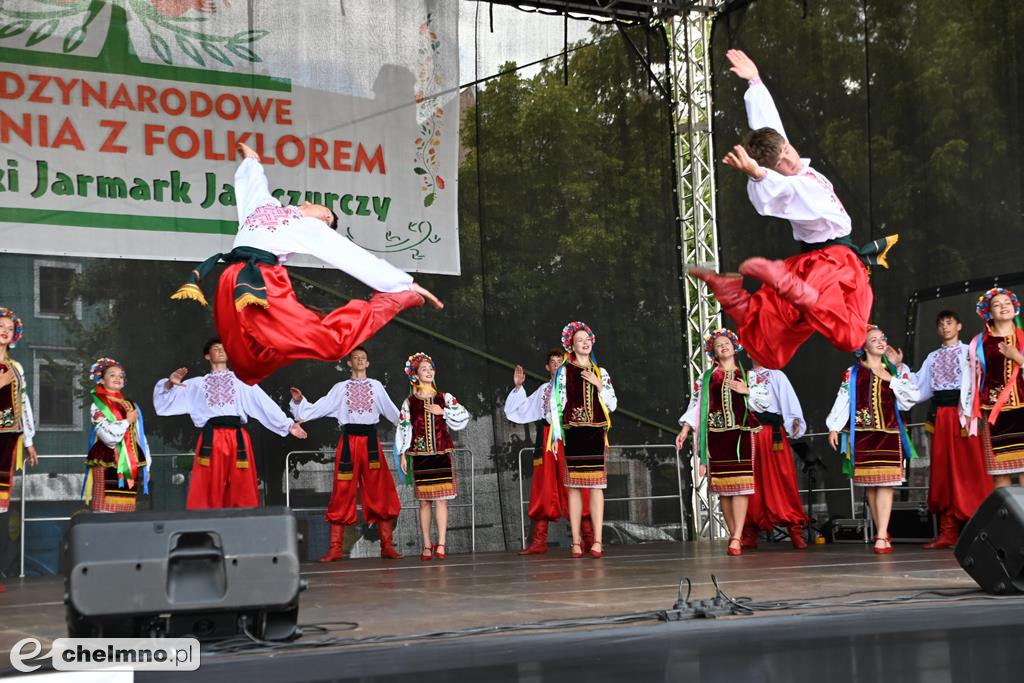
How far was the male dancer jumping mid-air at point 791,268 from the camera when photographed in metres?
3.56

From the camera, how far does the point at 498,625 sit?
134 inches

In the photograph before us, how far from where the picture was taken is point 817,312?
355 centimetres

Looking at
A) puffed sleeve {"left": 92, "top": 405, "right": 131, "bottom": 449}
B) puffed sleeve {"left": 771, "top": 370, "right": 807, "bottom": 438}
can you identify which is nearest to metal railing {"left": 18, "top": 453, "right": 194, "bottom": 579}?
puffed sleeve {"left": 92, "top": 405, "right": 131, "bottom": 449}

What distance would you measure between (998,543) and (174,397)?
4622 millimetres

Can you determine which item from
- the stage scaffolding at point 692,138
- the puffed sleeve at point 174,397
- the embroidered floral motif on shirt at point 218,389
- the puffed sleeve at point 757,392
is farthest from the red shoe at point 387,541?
the puffed sleeve at point 757,392

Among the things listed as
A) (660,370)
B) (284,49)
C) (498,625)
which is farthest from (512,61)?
(498,625)

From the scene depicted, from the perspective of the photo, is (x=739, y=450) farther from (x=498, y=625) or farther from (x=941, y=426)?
(x=498, y=625)

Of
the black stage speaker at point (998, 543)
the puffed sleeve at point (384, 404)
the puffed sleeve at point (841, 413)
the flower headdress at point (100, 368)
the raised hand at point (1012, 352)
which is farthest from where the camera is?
the puffed sleeve at point (384, 404)

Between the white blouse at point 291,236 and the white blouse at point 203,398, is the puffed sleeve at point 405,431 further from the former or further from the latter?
the white blouse at point 291,236

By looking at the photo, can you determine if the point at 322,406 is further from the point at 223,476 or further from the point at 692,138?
the point at 692,138

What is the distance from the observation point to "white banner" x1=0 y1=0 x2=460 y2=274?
6910 mm

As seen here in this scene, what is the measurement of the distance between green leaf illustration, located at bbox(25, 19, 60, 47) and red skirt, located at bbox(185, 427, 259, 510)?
2.45 m

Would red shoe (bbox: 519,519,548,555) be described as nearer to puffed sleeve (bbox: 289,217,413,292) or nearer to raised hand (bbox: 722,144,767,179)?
puffed sleeve (bbox: 289,217,413,292)

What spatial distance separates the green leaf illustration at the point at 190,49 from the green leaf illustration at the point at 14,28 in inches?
33.4
